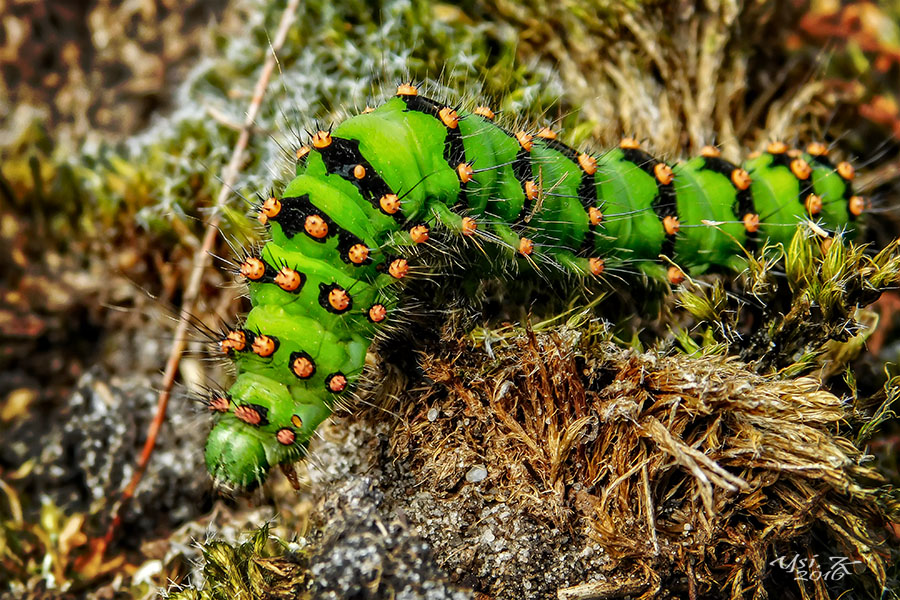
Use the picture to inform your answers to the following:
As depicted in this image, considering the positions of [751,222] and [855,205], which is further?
[855,205]

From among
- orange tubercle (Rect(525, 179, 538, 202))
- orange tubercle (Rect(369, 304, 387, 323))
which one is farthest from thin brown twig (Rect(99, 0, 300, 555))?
orange tubercle (Rect(525, 179, 538, 202))

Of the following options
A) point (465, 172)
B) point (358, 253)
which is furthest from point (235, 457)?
point (465, 172)

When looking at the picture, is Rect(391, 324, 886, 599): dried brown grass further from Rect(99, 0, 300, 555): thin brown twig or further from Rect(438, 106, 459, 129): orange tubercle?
Rect(99, 0, 300, 555): thin brown twig

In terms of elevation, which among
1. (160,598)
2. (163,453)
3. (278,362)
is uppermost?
(278,362)

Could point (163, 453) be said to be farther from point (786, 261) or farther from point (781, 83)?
point (781, 83)

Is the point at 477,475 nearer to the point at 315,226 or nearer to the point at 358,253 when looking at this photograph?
A: the point at 358,253

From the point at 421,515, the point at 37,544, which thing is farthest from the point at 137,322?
the point at 421,515

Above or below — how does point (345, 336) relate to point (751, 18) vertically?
below
